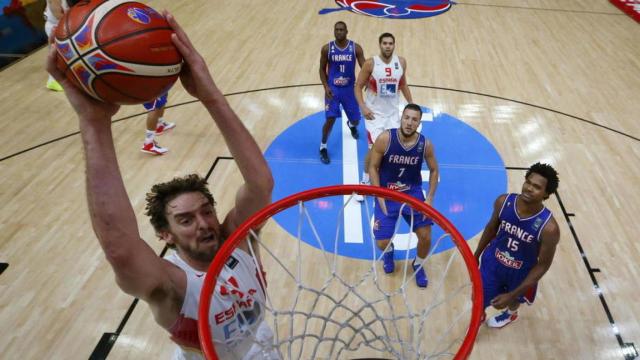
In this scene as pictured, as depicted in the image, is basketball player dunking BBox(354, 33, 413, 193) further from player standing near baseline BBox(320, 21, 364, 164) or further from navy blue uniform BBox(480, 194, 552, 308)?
navy blue uniform BBox(480, 194, 552, 308)

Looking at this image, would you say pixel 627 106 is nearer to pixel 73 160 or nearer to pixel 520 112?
pixel 520 112

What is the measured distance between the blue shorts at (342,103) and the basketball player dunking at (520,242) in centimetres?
268

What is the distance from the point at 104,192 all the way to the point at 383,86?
13.2ft

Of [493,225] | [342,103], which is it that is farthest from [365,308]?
[342,103]

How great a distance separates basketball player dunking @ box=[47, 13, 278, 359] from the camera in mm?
1250

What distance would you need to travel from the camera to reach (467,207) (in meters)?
4.53

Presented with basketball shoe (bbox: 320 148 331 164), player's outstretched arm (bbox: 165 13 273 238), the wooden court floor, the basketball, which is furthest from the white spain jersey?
basketball shoe (bbox: 320 148 331 164)

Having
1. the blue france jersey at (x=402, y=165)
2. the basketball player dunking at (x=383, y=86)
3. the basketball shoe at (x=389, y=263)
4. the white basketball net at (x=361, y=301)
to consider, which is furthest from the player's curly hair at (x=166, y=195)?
the basketball player dunking at (x=383, y=86)

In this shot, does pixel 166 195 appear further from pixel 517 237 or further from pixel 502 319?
pixel 502 319

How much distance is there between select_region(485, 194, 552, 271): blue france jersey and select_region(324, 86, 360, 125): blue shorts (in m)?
2.77

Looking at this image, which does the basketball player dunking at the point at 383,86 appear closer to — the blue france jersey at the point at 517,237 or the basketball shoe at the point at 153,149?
the blue france jersey at the point at 517,237

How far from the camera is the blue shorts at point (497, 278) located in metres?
2.96

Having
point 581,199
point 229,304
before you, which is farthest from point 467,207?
point 229,304

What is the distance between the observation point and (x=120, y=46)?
1.51 metres
